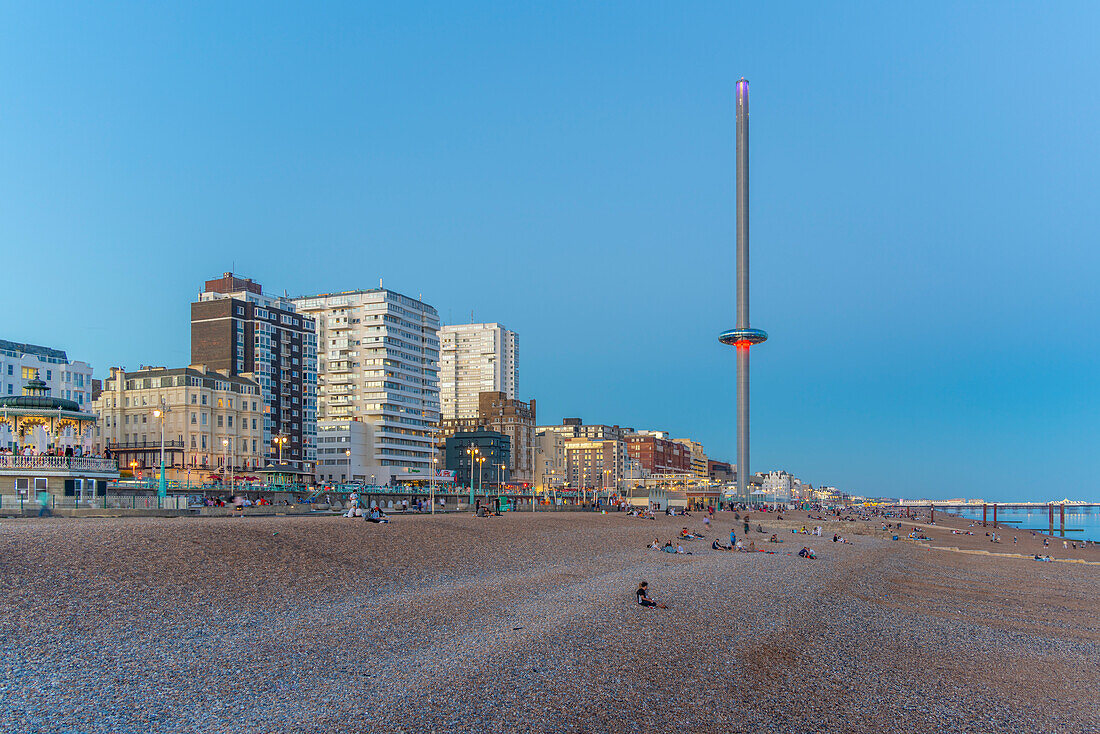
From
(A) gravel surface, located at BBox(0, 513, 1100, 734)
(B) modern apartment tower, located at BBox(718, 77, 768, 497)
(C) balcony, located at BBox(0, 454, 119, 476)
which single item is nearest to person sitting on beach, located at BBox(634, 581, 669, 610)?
(A) gravel surface, located at BBox(0, 513, 1100, 734)

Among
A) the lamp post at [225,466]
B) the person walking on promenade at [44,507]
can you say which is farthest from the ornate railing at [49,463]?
the lamp post at [225,466]

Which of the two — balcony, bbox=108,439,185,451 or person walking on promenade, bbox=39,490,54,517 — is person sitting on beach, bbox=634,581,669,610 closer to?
person walking on promenade, bbox=39,490,54,517

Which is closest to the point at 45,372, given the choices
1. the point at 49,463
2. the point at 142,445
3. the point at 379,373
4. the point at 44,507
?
the point at 142,445

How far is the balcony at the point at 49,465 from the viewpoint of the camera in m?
48.6

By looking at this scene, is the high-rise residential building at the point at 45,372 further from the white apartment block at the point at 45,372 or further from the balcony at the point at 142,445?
the balcony at the point at 142,445

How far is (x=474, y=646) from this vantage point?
1859cm

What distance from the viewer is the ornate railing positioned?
4891 centimetres

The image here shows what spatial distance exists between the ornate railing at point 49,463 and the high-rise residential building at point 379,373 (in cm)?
8360

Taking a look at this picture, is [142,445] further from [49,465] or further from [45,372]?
[49,465]

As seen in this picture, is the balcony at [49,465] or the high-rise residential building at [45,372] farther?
the high-rise residential building at [45,372]

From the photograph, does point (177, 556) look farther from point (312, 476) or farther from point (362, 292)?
point (362, 292)

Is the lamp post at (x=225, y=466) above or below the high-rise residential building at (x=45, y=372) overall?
below

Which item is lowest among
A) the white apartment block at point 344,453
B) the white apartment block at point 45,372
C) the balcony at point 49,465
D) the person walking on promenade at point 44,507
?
the white apartment block at point 344,453

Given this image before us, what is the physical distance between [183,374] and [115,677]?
277 ft
